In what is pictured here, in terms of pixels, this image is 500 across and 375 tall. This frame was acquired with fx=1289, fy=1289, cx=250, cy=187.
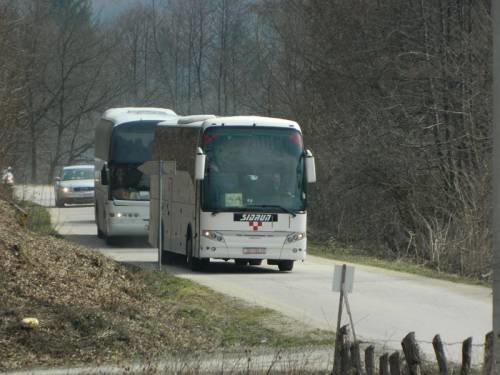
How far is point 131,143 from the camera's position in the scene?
33219 millimetres

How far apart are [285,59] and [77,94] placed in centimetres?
4807

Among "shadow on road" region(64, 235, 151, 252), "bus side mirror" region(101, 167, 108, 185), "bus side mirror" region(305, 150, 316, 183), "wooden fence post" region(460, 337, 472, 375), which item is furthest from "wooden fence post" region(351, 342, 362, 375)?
"bus side mirror" region(101, 167, 108, 185)

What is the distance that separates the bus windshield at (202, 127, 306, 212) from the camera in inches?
987

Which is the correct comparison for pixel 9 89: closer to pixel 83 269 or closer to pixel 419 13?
pixel 419 13

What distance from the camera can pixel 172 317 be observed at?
51.0 feet

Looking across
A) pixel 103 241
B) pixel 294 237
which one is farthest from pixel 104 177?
pixel 294 237

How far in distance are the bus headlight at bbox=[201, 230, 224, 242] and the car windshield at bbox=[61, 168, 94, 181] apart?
1285 inches

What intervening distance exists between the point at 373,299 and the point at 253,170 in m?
5.69

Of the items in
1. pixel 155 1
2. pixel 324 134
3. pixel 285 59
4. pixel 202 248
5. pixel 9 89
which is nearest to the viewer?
pixel 202 248

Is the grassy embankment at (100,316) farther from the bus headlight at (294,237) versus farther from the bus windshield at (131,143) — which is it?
the bus windshield at (131,143)

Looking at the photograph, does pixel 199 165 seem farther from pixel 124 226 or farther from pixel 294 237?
pixel 124 226

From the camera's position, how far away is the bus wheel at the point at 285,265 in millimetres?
25969

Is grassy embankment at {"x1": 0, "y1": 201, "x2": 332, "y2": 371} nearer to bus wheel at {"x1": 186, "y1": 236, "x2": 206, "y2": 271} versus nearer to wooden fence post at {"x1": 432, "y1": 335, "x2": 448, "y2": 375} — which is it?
wooden fence post at {"x1": 432, "y1": 335, "x2": 448, "y2": 375}

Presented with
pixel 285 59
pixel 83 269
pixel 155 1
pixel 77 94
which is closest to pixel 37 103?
pixel 77 94
